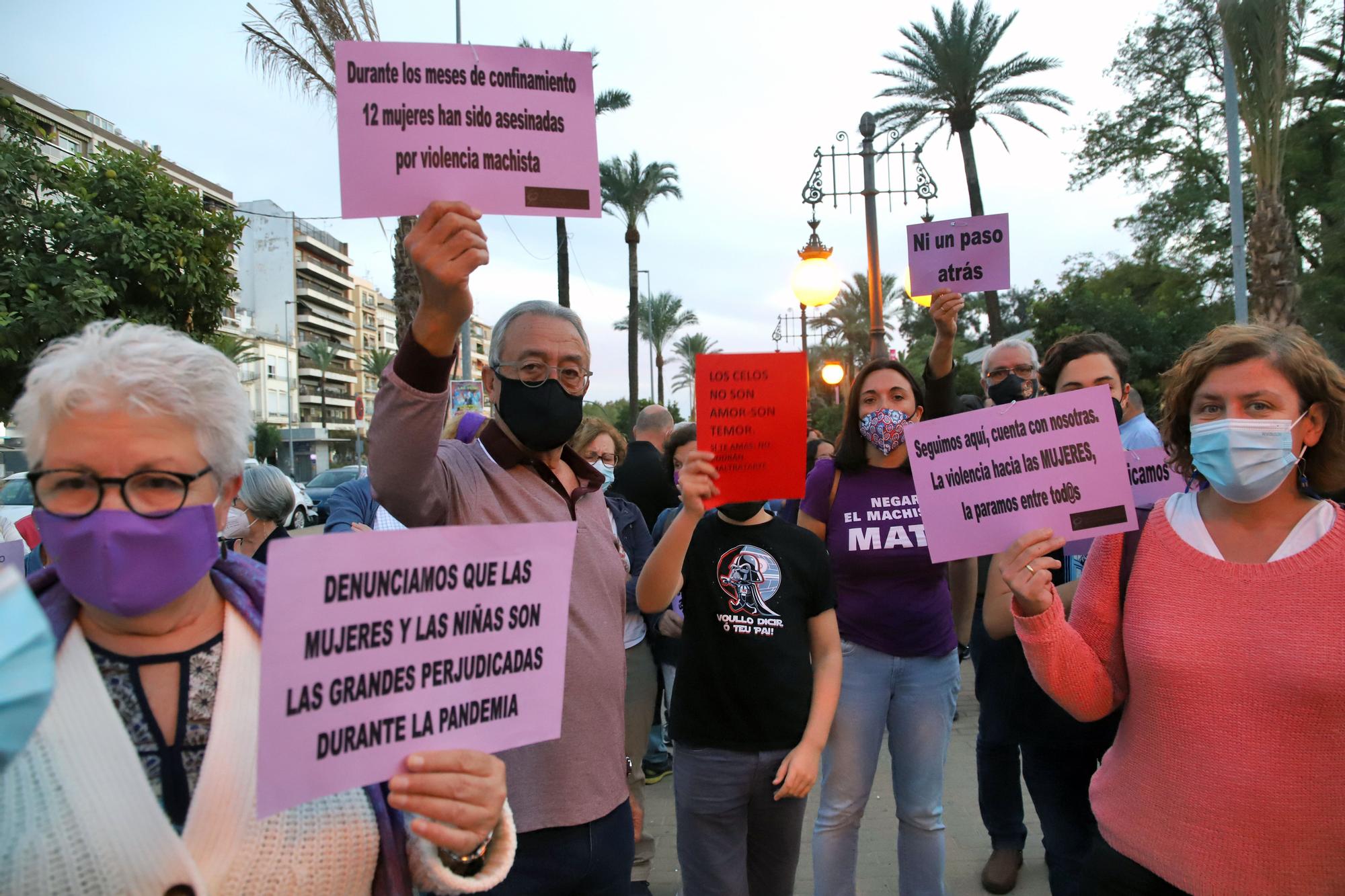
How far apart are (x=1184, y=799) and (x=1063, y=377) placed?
1887 mm

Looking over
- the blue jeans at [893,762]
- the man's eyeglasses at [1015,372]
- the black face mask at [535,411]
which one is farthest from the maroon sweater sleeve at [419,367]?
the man's eyeglasses at [1015,372]

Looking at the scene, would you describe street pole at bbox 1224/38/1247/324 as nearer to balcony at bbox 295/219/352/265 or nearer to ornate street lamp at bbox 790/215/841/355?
ornate street lamp at bbox 790/215/841/355

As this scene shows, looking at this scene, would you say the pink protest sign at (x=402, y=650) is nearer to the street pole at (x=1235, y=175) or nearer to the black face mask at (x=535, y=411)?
the black face mask at (x=535, y=411)

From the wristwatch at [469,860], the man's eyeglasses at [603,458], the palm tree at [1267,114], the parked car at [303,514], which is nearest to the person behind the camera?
the wristwatch at [469,860]

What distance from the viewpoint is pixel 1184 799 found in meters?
1.86

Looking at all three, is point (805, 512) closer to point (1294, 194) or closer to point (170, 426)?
point (170, 426)

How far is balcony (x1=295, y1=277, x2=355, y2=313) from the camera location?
3265 inches

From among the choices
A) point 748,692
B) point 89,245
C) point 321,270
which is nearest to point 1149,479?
point 748,692

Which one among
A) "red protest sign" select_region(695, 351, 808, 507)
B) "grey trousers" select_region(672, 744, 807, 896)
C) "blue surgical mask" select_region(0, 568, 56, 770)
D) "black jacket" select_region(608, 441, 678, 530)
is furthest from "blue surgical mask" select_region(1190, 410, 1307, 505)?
"black jacket" select_region(608, 441, 678, 530)

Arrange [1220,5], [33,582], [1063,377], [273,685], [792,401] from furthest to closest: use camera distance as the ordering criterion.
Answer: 1. [1220,5]
2. [1063,377]
3. [792,401]
4. [33,582]
5. [273,685]

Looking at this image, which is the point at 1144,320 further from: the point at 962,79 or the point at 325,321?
the point at 325,321

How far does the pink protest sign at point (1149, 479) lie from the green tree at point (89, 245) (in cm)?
1076

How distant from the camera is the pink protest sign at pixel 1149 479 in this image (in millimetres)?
2898

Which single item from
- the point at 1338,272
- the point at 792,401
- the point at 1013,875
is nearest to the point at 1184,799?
the point at 792,401
